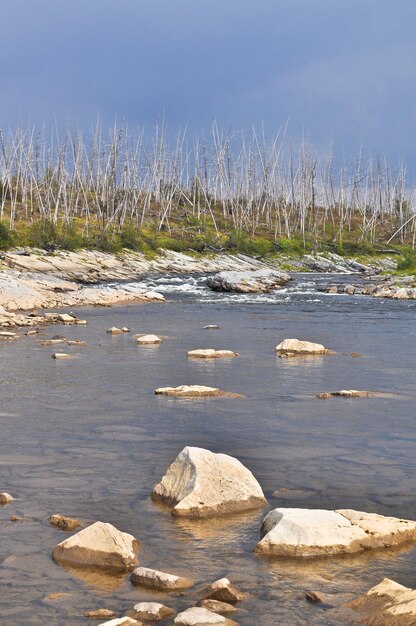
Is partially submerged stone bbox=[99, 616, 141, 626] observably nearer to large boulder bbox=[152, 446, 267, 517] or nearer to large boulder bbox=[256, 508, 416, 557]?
large boulder bbox=[256, 508, 416, 557]

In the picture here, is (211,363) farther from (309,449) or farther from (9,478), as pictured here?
(9,478)

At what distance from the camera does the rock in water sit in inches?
310

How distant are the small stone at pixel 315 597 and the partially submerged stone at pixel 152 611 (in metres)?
1.22

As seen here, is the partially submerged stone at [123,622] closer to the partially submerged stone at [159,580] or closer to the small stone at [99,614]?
the small stone at [99,614]

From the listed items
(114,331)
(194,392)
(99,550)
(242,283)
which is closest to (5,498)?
(99,550)

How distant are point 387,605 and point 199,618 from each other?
1.57 m

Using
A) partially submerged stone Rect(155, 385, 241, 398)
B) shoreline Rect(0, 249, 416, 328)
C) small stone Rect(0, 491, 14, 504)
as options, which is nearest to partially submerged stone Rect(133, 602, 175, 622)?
small stone Rect(0, 491, 14, 504)

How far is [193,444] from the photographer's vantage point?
1286 cm

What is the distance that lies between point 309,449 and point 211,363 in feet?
32.1

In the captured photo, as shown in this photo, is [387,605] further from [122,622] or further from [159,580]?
[122,622]

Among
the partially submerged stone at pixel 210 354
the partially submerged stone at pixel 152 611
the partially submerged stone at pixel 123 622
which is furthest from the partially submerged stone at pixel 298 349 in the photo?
the partially submerged stone at pixel 123 622

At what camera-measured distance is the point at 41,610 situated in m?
6.89

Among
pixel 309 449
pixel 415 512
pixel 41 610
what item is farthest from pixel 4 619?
pixel 309 449

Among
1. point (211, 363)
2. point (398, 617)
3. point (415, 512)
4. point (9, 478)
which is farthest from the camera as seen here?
point (211, 363)
